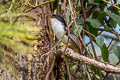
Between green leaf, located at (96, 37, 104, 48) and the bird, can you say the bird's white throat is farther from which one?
green leaf, located at (96, 37, 104, 48)

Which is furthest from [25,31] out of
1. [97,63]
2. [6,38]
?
[97,63]

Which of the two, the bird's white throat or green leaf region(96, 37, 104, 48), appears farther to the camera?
the bird's white throat

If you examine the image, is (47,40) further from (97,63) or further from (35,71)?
(97,63)

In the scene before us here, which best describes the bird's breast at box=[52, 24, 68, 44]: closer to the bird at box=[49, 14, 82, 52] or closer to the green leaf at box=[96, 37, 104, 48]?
the bird at box=[49, 14, 82, 52]

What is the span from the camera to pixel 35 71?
4.77 feet

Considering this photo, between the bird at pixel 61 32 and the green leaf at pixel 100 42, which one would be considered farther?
the bird at pixel 61 32

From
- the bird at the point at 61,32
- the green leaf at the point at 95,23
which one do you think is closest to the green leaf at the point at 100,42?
A: the green leaf at the point at 95,23

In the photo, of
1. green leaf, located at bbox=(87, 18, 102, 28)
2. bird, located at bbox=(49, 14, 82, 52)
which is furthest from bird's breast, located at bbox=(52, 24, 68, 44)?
green leaf, located at bbox=(87, 18, 102, 28)

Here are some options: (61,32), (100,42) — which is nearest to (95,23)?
(100,42)

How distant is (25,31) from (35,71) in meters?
1.08

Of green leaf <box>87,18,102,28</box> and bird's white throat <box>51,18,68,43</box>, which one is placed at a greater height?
green leaf <box>87,18,102,28</box>

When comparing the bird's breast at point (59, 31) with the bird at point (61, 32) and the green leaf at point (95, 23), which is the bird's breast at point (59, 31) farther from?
the green leaf at point (95, 23)

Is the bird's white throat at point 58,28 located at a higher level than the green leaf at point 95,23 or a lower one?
lower

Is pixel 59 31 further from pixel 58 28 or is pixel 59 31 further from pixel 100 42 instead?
pixel 100 42
